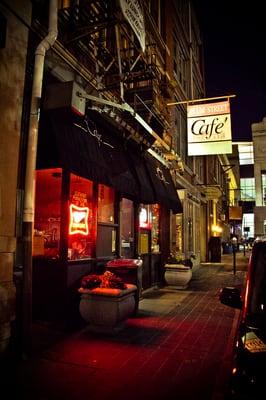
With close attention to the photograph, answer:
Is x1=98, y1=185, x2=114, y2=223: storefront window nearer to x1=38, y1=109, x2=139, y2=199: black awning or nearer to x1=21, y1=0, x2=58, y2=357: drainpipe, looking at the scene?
x1=38, y1=109, x2=139, y2=199: black awning

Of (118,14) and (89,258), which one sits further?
(89,258)

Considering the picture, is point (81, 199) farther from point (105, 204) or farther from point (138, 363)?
point (138, 363)

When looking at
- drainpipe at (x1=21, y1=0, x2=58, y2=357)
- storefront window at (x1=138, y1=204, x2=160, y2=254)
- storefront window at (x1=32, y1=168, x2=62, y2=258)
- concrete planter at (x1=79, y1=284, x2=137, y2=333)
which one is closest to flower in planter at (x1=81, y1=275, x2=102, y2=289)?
concrete planter at (x1=79, y1=284, x2=137, y2=333)

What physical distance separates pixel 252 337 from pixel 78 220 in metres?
5.65

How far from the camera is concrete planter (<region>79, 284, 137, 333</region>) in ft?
21.6

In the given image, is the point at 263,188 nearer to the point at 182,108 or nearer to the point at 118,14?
the point at 182,108

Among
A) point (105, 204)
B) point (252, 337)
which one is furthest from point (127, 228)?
point (252, 337)

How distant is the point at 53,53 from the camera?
712 centimetres

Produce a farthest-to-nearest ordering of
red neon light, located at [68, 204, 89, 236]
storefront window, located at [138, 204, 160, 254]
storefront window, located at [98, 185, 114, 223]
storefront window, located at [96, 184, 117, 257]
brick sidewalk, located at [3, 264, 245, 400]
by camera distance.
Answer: storefront window, located at [138, 204, 160, 254] < storefront window, located at [98, 185, 114, 223] < storefront window, located at [96, 184, 117, 257] < red neon light, located at [68, 204, 89, 236] < brick sidewalk, located at [3, 264, 245, 400]

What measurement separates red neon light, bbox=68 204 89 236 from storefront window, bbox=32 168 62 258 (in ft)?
1.29

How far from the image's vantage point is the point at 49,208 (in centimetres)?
798

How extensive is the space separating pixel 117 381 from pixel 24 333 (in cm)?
181

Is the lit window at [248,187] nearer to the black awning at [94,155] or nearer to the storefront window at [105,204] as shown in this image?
the black awning at [94,155]

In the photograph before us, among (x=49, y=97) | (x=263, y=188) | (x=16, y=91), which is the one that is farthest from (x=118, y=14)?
(x=263, y=188)
